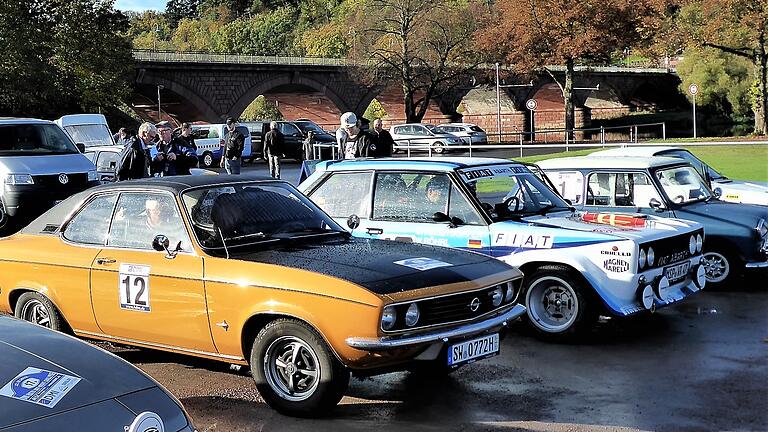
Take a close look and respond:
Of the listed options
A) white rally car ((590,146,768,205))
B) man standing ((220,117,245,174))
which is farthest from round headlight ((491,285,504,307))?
man standing ((220,117,245,174))

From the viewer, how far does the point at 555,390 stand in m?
6.53

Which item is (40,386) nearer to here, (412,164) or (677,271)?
(412,164)

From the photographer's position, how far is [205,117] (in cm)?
7438

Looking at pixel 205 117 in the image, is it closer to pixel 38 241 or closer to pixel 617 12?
pixel 617 12

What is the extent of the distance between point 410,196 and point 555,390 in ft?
9.44

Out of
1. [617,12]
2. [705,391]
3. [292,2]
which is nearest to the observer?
[705,391]

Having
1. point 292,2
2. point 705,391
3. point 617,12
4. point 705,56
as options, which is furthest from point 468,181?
point 292,2

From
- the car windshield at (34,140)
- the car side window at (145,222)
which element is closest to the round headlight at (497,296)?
the car side window at (145,222)

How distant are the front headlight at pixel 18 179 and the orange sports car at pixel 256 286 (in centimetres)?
787

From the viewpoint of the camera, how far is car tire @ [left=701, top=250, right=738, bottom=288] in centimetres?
Result: 1039

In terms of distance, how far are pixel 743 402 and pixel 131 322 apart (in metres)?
4.33

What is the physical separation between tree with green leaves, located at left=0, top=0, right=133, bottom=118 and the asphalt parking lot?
44087mm

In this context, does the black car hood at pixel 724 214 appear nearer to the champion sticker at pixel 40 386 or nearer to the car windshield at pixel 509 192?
the car windshield at pixel 509 192

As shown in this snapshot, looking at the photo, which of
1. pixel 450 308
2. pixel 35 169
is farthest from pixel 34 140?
pixel 450 308
